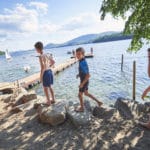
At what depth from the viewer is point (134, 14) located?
40.1 feet

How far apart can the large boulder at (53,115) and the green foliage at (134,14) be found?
5576 millimetres

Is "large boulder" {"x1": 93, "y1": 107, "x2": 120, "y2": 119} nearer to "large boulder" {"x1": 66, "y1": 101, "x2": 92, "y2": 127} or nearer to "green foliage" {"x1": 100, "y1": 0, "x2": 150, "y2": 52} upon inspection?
"large boulder" {"x1": 66, "y1": 101, "x2": 92, "y2": 127}

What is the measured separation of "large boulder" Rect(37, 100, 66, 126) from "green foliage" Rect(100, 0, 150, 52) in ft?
18.3

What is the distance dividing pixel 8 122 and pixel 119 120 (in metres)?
3.93

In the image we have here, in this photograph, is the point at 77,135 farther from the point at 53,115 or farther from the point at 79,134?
the point at 53,115

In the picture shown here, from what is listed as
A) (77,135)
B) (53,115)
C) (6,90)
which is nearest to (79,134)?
(77,135)

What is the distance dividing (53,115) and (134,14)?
6442mm

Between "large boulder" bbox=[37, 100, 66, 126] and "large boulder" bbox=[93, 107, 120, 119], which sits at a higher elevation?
"large boulder" bbox=[37, 100, 66, 126]

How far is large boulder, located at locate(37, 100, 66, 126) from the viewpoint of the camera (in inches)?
340

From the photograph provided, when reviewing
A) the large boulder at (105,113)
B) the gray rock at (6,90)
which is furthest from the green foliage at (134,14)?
the gray rock at (6,90)

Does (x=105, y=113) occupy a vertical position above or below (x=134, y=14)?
below

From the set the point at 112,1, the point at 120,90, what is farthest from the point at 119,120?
the point at 120,90

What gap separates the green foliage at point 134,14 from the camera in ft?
38.2

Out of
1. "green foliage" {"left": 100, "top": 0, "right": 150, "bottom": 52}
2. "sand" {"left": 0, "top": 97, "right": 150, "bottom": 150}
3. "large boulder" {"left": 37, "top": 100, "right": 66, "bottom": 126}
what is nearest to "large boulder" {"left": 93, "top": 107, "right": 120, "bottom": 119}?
"sand" {"left": 0, "top": 97, "right": 150, "bottom": 150}
